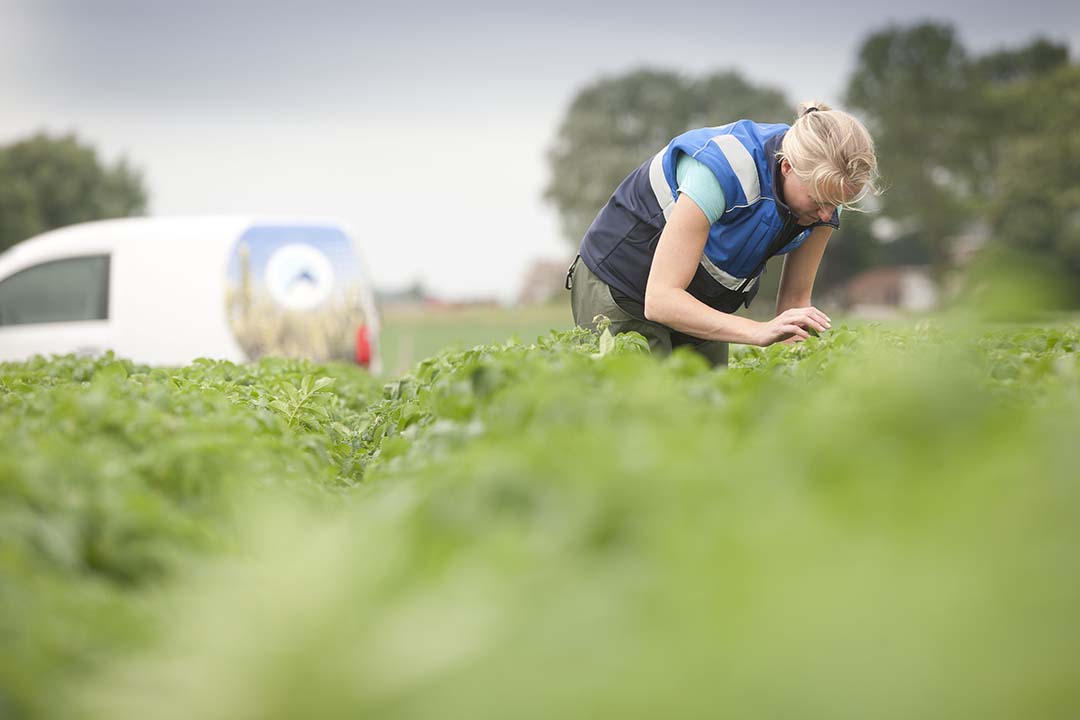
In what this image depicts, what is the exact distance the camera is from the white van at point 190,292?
32.8 feet

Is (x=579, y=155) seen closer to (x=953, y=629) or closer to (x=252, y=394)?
(x=252, y=394)

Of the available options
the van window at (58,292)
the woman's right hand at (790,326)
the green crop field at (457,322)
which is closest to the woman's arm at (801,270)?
the woman's right hand at (790,326)

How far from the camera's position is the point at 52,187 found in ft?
178

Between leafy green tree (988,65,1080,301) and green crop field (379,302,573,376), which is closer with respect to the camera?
leafy green tree (988,65,1080,301)

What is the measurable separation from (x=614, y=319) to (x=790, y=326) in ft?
4.25

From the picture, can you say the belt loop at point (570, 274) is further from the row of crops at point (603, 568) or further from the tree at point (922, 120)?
the tree at point (922, 120)

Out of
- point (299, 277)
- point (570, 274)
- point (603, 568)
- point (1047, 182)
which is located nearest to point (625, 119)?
point (1047, 182)

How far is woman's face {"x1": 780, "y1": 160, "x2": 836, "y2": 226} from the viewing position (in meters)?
4.49

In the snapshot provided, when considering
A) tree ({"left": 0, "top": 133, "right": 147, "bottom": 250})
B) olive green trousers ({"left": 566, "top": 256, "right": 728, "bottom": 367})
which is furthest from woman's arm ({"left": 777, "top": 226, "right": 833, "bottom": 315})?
tree ({"left": 0, "top": 133, "right": 147, "bottom": 250})

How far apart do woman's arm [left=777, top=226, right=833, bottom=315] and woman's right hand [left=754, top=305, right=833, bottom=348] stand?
882 millimetres

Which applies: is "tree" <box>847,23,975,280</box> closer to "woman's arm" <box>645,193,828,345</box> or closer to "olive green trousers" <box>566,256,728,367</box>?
"olive green trousers" <box>566,256,728,367</box>

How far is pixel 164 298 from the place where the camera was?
33.0 feet

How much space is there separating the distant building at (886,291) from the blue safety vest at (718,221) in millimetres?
51209

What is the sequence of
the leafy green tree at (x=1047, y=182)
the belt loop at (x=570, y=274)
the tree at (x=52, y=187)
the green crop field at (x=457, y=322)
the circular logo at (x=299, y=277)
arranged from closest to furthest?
the belt loop at (x=570, y=274)
the circular logo at (x=299, y=277)
the leafy green tree at (x=1047, y=182)
the tree at (x=52, y=187)
the green crop field at (x=457, y=322)
